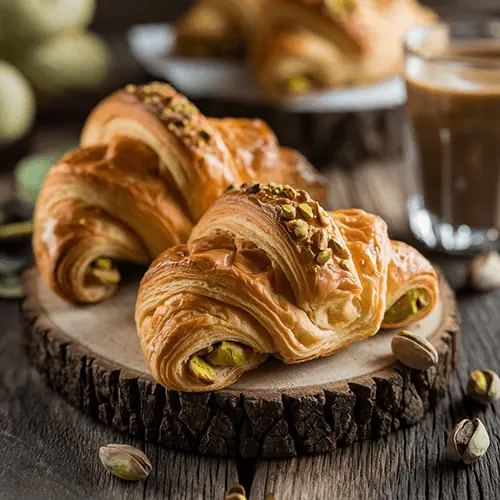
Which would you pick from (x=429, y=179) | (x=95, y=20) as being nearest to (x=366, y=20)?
(x=429, y=179)

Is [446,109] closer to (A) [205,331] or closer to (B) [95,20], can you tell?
(A) [205,331]

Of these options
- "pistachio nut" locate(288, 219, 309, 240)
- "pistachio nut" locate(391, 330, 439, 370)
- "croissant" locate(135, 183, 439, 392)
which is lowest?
"pistachio nut" locate(391, 330, 439, 370)

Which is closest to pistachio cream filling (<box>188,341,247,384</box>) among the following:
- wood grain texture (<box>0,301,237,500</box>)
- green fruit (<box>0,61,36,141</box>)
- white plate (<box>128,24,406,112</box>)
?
wood grain texture (<box>0,301,237,500</box>)

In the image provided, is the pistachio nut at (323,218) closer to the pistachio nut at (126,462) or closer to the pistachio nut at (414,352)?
the pistachio nut at (414,352)

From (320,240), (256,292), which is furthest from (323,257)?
(256,292)

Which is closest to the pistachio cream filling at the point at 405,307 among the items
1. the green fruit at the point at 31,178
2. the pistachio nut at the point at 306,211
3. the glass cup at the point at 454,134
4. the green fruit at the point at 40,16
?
the pistachio nut at the point at 306,211

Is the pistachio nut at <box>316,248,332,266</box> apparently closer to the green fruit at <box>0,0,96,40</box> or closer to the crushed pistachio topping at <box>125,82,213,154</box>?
the crushed pistachio topping at <box>125,82,213,154</box>

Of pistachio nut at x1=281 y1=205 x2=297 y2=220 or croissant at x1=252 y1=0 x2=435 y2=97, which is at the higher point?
pistachio nut at x1=281 y1=205 x2=297 y2=220

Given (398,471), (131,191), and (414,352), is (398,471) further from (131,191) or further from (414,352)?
(131,191)
